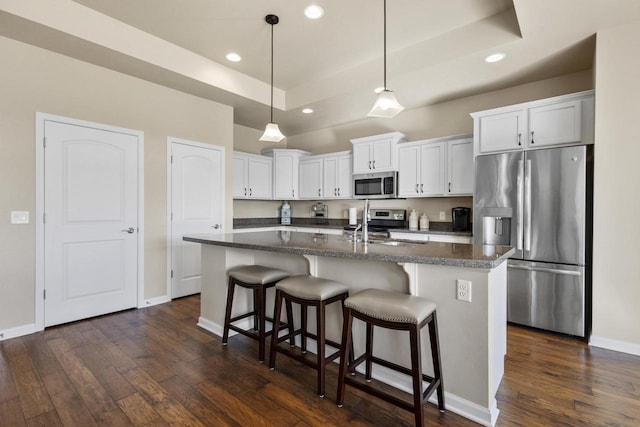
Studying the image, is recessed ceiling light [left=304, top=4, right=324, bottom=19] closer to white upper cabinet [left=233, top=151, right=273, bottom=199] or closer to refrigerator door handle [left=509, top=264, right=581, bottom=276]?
white upper cabinet [left=233, top=151, right=273, bottom=199]

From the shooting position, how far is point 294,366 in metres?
2.31

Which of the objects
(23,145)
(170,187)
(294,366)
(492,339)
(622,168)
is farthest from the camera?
(170,187)

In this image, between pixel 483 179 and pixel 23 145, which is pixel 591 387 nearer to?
pixel 483 179

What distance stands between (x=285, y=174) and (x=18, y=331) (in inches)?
160

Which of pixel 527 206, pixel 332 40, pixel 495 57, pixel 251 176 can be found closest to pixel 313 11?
pixel 332 40

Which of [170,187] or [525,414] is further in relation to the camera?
[170,187]

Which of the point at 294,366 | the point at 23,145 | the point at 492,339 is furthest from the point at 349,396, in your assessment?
the point at 23,145

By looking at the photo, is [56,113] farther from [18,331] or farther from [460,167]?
[460,167]

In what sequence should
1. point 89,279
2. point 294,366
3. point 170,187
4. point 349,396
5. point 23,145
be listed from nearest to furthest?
point 349,396 < point 294,366 < point 23,145 < point 89,279 < point 170,187

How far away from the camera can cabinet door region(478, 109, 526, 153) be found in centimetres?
321

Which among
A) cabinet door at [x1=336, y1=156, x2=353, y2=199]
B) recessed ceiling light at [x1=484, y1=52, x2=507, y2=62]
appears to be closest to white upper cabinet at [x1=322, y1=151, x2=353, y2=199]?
cabinet door at [x1=336, y1=156, x2=353, y2=199]

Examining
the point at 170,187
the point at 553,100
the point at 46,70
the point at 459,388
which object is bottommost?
the point at 459,388

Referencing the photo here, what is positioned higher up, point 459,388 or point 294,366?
point 459,388

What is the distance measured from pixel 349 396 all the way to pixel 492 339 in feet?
3.02
